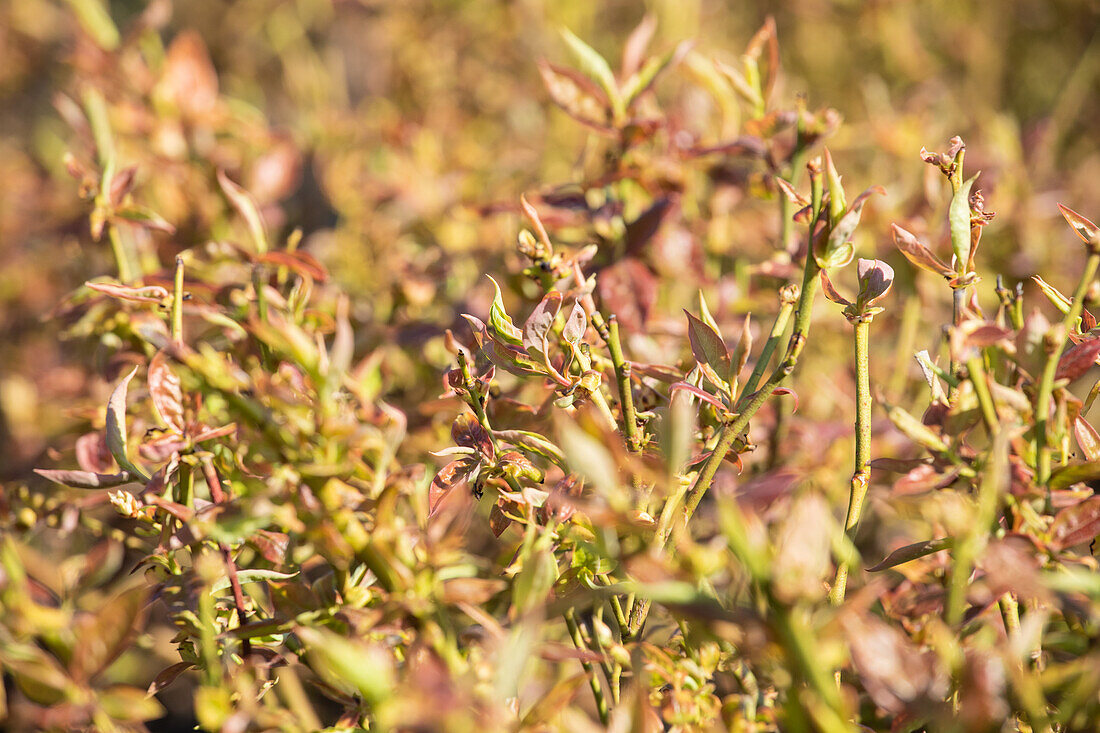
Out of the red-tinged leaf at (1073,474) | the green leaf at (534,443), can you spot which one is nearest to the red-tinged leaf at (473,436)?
the green leaf at (534,443)

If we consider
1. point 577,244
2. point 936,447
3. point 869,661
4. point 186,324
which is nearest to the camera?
point 869,661

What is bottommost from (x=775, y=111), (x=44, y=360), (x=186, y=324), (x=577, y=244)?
(x=44, y=360)

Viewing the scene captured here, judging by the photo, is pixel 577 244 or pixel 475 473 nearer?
pixel 475 473

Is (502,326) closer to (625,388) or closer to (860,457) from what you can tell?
(625,388)

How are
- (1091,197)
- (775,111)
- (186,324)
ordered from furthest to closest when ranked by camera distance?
(1091,197), (186,324), (775,111)

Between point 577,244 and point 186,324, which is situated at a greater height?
point 577,244

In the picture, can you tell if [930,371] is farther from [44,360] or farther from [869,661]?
[44,360]

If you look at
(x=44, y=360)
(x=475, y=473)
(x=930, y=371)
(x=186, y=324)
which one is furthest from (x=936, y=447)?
(x=44, y=360)
